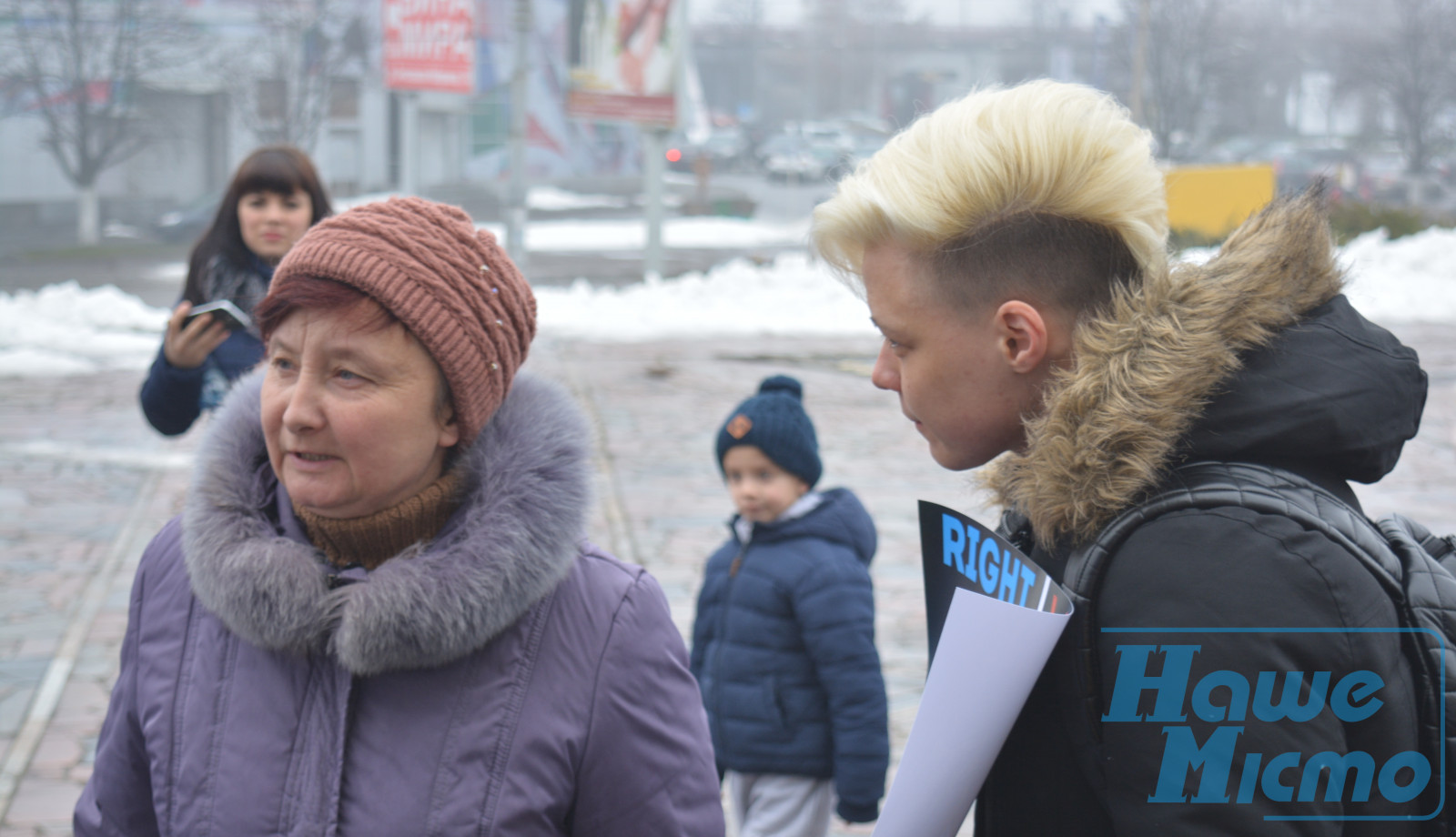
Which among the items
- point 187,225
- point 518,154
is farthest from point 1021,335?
point 187,225

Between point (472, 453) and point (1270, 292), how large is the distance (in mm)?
1118

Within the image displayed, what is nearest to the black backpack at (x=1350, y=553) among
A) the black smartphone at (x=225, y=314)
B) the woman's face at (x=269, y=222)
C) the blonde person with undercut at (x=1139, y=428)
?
the blonde person with undercut at (x=1139, y=428)

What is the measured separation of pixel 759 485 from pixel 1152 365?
2.17 meters

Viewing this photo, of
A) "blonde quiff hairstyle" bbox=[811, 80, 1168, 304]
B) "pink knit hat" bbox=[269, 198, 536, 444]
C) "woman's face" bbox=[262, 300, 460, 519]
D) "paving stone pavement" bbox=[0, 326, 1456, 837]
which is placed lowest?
"paving stone pavement" bbox=[0, 326, 1456, 837]

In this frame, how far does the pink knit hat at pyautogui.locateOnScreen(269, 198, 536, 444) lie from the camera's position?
1730mm

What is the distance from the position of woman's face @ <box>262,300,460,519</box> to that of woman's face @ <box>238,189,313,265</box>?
225 cm

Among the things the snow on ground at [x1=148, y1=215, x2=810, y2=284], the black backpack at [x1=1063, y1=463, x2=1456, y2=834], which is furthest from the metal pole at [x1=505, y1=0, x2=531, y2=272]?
the black backpack at [x1=1063, y1=463, x2=1456, y2=834]

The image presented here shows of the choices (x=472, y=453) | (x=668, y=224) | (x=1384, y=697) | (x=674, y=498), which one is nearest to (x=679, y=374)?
(x=674, y=498)

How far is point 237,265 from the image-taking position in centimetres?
394

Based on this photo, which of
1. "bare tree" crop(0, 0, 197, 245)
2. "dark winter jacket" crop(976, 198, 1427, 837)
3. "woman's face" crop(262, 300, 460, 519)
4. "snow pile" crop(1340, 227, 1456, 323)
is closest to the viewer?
"dark winter jacket" crop(976, 198, 1427, 837)

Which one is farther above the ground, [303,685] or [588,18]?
[588,18]

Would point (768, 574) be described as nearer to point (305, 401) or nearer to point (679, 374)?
point (305, 401)

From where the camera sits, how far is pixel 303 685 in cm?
171

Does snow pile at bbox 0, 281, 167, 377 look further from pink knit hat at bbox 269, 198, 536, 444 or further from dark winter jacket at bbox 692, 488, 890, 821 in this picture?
pink knit hat at bbox 269, 198, 536, 444
